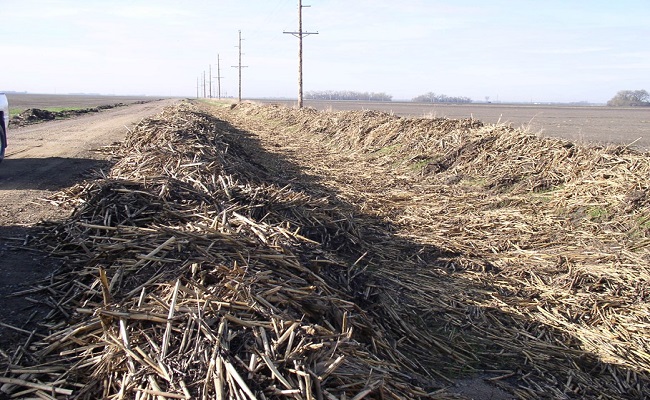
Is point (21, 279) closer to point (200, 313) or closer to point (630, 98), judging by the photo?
point (200, 313)

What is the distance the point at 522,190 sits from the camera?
9.43m

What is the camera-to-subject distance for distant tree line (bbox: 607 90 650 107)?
125838mm

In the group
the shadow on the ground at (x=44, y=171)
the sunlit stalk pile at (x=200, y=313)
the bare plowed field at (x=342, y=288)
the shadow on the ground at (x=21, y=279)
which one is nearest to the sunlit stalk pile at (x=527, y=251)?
the bare plowed field at (x=342, y=288)

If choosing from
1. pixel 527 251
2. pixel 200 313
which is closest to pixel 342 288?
pixel 200 313

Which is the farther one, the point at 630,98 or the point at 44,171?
the point at 630,98

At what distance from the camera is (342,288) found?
4.67 meters

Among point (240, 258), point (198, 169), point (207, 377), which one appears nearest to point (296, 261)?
point (240, 258)

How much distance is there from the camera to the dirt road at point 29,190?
4.42m

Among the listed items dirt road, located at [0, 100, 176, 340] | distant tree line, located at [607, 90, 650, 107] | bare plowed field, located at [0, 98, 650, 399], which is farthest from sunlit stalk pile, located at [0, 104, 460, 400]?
distant tree line, located at [607, 90, 650, 107]

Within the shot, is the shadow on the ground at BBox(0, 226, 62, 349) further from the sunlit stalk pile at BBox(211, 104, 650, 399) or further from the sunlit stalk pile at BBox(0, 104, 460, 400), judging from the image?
the sunlit stalk pile at BBox(211, 104, 650, 399)

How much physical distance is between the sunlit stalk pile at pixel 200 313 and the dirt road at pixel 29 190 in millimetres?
246

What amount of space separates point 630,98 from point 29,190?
148 metres

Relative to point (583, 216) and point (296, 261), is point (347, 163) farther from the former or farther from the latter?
point (296, 261)

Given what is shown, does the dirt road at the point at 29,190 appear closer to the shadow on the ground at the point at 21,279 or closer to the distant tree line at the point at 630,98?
the shadow on the ground at the point at 21,279
